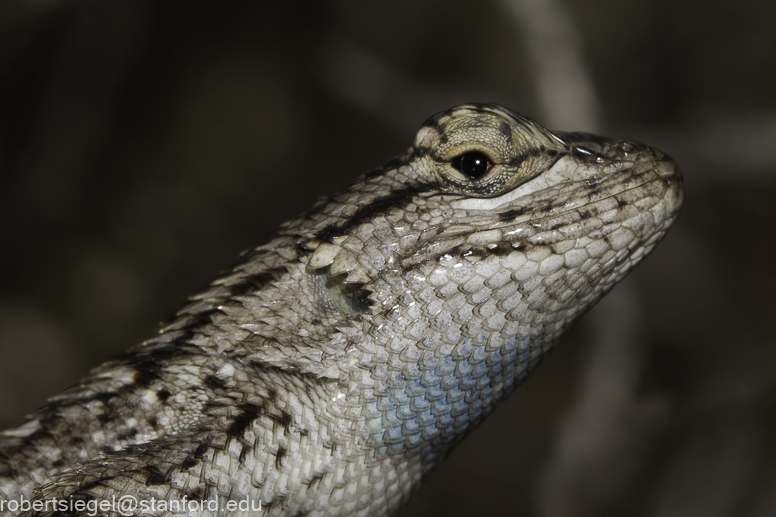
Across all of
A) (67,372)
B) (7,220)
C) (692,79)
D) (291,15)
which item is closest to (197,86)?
(291,15)

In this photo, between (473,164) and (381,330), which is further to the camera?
(473,164)

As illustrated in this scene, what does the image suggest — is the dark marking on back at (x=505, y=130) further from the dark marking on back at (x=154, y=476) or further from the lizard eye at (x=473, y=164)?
the dark marking on back at (x=154, y=476)

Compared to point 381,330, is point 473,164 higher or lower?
higher

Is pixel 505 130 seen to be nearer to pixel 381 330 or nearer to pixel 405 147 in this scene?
pixel 381 330

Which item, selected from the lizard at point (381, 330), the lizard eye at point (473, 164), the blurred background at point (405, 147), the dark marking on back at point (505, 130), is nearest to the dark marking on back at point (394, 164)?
the lizard at point (381, 330)

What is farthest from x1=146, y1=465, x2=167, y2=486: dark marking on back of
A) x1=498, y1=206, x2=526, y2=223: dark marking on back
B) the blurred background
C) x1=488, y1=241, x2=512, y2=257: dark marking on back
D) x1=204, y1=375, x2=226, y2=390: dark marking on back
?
the blurred background

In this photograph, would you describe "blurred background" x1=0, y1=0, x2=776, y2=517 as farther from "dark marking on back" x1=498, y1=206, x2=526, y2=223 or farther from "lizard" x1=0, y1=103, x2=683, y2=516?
"dark marking on back" x1=498, y1=206, x2=526, y2=223

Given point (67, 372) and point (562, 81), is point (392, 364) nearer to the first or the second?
point (562, 81)

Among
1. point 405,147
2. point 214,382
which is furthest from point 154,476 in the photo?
point 405,147
